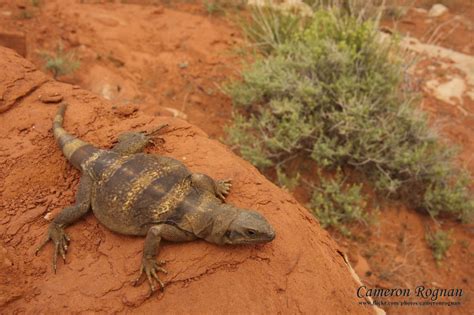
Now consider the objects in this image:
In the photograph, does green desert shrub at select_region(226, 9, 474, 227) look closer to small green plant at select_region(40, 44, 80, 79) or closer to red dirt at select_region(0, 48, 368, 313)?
red dirt at select_region(0, 48, 368, 313)

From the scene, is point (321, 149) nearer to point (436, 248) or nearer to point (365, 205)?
point (365, 205)

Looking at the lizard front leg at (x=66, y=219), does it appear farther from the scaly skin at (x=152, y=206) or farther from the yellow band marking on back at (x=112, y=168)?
the yellow band marking on back at (x=112, y=168)

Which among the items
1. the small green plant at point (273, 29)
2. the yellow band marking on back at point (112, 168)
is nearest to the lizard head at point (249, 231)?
the yellow band marking on back at point (112, 168)

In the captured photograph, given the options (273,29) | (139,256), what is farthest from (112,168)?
(273,29)

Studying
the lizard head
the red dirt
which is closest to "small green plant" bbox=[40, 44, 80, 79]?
the red dirt

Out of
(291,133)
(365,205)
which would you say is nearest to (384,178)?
(365,205)

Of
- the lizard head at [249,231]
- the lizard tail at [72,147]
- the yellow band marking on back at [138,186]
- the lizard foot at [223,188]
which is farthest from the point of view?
the lizard tail at [72,147]

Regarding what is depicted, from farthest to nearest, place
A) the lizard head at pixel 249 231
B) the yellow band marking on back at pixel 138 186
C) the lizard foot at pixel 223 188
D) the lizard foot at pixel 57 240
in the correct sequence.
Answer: the lizard foot at pixel 223 188, the yellow band marking on back at pixel 138 186, the lizard foot at pixel 57 240, the lizard head at pixel 249 231
